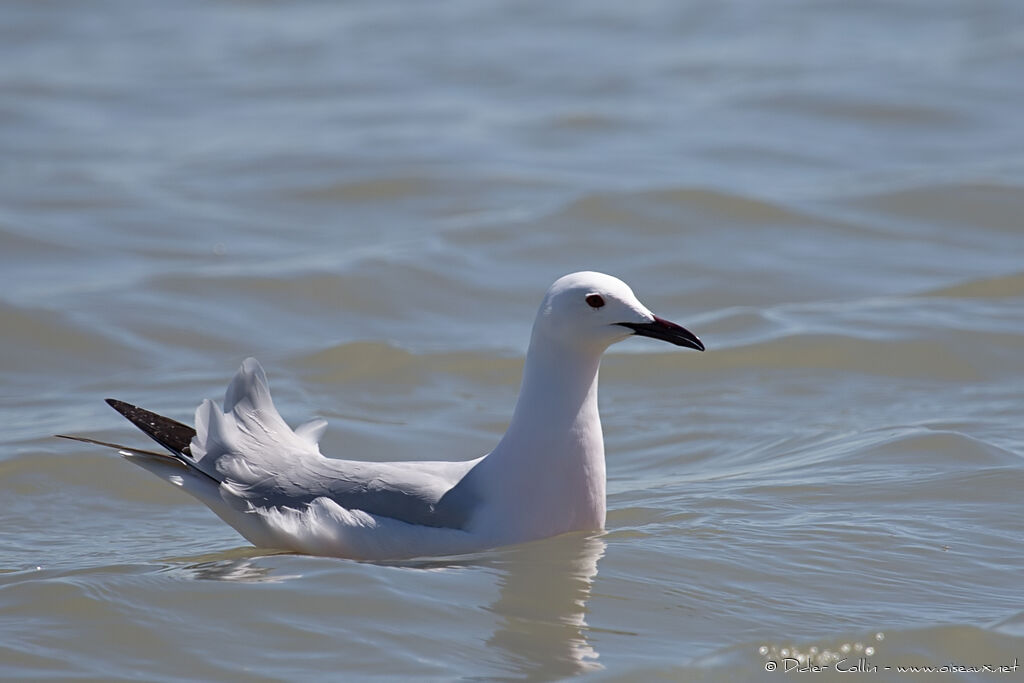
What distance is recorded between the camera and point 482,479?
203 inches

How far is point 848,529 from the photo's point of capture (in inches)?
217

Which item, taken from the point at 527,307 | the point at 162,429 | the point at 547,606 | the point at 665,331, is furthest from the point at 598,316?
the point at 527,307

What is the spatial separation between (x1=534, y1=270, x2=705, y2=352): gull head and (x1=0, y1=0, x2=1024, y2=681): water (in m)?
0.70

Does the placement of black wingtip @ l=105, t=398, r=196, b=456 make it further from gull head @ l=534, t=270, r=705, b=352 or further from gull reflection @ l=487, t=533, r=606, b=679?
gull head @ l=534, t=270, r=705, b=352

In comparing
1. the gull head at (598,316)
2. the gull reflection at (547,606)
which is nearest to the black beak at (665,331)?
the gull head at (598,316)

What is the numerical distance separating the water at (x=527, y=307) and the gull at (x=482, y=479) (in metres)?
0.10

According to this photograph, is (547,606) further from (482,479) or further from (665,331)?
(665,331)

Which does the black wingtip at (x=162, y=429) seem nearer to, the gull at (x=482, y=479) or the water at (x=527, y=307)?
the gull at (x=482, y=479)

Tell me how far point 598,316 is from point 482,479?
670 millimetres

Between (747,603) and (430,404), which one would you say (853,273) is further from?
(747,603)

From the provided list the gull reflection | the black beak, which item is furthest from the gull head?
the gull reflection

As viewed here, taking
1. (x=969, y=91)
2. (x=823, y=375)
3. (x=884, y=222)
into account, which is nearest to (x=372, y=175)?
(x=884, y=222)

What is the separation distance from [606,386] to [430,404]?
3.10 feet

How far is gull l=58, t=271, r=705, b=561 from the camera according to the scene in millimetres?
5066
